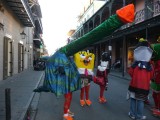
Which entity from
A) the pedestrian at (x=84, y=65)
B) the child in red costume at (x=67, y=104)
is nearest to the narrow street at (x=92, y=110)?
the child in red costume at (x=67, y=104)

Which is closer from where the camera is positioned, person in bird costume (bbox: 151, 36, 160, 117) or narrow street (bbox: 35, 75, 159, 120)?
person in bird costume (bbox: 151, 36, 160, 117)

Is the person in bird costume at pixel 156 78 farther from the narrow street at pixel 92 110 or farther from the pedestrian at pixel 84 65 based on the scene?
the pedestrian at pixel 84 65

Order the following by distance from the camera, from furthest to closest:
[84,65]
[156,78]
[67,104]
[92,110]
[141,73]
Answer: [84,65] → [92,110] → [156,78] → [67,104] → [141,73]

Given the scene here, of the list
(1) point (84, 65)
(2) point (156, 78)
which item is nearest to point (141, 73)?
(2) point (156, 78)

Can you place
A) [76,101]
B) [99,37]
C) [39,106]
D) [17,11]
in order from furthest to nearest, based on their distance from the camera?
1. [17,11]
2. [76,101]
3. [39,106]
4. [99,37]

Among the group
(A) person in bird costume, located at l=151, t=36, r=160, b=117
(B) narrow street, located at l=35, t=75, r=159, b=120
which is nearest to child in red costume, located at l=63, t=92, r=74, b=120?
(B) narrow street, located at l=35, t=75, r=159, b=120

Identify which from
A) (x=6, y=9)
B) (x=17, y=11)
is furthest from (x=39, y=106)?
(x=17, y=11)

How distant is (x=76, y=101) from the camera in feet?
29.2

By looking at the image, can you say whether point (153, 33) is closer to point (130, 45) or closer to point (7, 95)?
point (130, 45)

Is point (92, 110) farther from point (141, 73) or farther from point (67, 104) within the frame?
point (141, 73)

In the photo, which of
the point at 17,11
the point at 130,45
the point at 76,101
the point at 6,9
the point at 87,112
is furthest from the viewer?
the point at 130,45

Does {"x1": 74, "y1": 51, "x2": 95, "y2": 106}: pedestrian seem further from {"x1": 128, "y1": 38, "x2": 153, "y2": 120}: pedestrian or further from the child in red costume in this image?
{"x1": 128, "y1": 38, "x2": 153, "y2": 120}: pedestrian

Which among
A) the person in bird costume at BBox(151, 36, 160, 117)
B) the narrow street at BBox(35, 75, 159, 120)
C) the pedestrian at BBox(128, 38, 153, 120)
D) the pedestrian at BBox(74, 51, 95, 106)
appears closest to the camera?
the pedestrian at BBox(128, 38, 153, 120)

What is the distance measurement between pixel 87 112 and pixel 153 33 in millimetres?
13712
